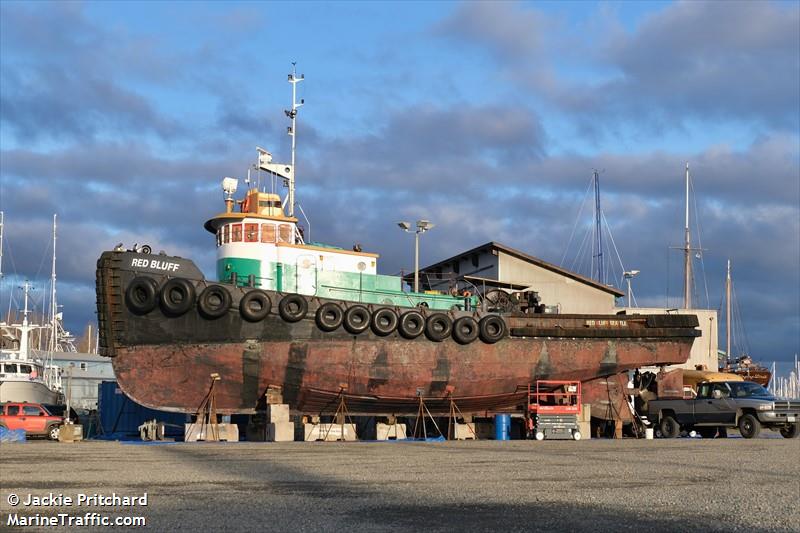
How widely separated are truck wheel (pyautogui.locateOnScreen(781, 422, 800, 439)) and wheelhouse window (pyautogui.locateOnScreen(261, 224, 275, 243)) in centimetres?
1953

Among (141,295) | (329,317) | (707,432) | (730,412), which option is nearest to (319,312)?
(329,317)

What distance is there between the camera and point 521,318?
31.6 meters

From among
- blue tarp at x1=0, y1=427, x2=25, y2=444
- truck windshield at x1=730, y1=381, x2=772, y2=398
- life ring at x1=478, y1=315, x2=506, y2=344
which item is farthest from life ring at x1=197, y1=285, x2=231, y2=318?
truck windshield at x1=730, y1=381, x2=772, y2=398

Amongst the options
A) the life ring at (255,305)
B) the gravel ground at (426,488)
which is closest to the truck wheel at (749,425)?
the gravel ground at (426,488)

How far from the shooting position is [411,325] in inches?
1169

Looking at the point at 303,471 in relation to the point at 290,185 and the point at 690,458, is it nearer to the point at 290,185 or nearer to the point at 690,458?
the point at 690,458

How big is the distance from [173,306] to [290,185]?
28.2 ft

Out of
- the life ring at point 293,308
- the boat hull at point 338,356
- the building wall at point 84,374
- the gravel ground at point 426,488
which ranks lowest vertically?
the building wall at point 84,374

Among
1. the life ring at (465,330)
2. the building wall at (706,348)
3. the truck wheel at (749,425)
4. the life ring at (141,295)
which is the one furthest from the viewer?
the building wall at (706,348)

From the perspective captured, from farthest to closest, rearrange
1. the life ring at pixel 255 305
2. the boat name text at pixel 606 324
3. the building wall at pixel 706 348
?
1. the building wall at pixel 706 348
2. the boat name text at pixel 606 324
3. the life ring at pixel 255 305

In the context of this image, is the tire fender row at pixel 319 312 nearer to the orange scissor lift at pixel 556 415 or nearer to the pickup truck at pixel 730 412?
the orange scissor lift at pixel 556 415

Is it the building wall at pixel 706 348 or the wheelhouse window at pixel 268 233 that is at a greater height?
the wheelhouse window at pixel 268 233

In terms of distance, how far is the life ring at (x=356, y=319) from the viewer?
95.0ft

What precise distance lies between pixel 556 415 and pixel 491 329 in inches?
167
